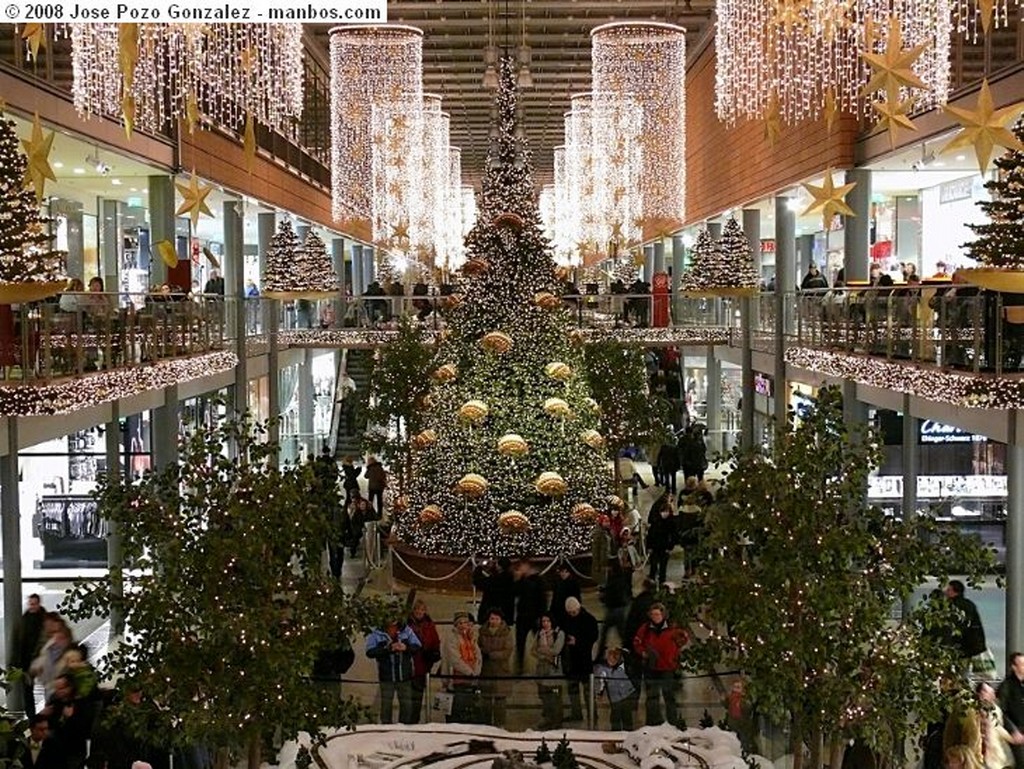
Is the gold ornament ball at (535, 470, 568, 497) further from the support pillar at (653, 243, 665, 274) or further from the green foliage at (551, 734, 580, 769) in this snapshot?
the support pillar at (653, 243, 665, 274)

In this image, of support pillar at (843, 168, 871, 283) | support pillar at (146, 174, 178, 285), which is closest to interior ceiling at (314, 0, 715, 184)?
support pillar at (146, 174, 178, 285)

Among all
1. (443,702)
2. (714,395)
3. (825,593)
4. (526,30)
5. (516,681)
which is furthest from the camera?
(714,395)

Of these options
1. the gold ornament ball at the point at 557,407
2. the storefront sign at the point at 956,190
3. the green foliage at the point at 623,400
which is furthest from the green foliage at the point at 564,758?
the storefront sign at the point at 956,190

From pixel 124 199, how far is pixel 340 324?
5.77 meters

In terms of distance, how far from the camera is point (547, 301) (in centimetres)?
1759

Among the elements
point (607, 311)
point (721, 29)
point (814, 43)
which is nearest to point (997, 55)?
point (814, 43)

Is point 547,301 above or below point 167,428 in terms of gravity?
above

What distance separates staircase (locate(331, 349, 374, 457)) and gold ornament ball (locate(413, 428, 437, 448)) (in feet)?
27.8

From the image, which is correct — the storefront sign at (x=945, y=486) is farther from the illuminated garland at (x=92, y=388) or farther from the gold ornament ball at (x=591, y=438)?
the illuminated garland at (x=92, y=388)

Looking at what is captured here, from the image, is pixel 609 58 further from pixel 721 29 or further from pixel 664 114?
pixel 721 29

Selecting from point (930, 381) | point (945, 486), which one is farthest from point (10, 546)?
point (945, 486)

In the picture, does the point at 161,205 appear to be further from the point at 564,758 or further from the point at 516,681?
the point at 564,758

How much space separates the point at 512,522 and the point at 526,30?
60.1 feet

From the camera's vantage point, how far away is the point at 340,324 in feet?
103
